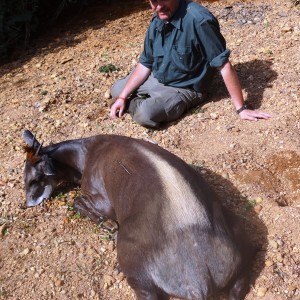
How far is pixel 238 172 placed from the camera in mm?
4336

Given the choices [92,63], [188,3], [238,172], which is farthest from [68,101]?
[238,172]

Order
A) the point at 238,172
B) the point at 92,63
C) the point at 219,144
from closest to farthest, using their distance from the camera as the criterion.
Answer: the point at 238,172
the point at 219,144
the point at 92,63

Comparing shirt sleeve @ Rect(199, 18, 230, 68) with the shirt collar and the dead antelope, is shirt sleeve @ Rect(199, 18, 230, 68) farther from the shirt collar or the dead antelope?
the dead antelope

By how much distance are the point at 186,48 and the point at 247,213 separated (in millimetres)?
1805

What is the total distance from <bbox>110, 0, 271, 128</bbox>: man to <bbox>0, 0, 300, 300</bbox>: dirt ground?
163 mm

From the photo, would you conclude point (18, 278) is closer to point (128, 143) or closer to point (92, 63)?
point (128, 143)

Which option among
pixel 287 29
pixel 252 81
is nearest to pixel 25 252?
pixel 252 81

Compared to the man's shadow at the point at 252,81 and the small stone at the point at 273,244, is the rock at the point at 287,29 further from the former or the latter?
the small stone at the point at 273,244

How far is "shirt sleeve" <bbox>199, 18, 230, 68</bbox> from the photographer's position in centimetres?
467

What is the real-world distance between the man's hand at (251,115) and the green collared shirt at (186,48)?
53cm

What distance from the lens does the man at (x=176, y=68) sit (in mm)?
4707

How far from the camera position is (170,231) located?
3.14 metres

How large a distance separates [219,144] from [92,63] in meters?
2.42

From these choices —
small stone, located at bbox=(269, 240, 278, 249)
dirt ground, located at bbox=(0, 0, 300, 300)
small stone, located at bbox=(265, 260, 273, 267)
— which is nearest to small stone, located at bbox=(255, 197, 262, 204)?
dirt ground, located at bbox=(0, 0, 300, 300)
